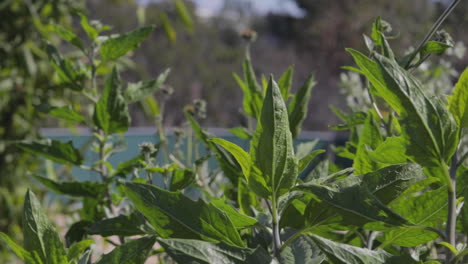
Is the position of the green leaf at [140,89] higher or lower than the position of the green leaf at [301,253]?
higher

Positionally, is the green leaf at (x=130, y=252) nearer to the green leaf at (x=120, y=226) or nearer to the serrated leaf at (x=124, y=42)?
the green leaf at (x=120, y=226)

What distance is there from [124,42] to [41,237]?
0.29 meters

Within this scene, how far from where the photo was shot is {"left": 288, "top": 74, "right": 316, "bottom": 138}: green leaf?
55 centimetres

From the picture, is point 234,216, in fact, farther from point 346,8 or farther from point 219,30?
point 219,30

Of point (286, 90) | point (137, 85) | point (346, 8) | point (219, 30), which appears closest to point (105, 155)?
point (137, 85)

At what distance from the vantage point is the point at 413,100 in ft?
0.92

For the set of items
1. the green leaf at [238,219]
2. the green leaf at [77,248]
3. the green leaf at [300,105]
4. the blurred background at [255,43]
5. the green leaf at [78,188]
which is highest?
the green leaf at [300,105]

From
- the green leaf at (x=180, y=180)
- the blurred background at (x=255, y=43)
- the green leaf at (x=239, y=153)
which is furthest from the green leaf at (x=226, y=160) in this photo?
the blurred background at (x=255, y=43)

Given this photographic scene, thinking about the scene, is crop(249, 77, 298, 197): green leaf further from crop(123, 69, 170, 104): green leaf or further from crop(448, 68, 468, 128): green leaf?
crop(123, 69, 170, 104): green leaf

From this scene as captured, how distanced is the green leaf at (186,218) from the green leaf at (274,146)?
34 millimetres

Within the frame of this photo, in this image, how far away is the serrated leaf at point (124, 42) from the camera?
582mm

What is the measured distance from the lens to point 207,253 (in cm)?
28

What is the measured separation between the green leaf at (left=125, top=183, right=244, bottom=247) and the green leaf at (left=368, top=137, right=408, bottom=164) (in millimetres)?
93

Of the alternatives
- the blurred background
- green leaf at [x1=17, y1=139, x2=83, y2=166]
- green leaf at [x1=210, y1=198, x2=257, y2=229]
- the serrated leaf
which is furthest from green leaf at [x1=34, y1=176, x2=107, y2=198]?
the blurred background
